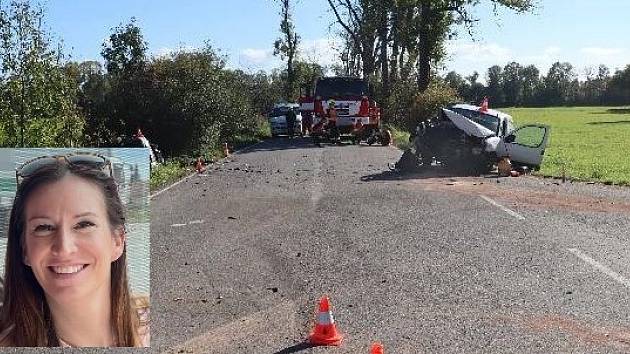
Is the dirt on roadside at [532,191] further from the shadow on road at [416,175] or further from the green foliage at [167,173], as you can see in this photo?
the green foliage at [167,173]

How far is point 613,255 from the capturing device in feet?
38.3

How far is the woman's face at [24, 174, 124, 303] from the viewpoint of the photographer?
507 cm

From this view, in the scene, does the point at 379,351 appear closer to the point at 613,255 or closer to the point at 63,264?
the point at 63,264

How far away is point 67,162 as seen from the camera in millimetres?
5207

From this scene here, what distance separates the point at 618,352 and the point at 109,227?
14.2 feet

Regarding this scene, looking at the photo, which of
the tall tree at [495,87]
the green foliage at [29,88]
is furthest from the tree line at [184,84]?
the tall tree at [495,87]

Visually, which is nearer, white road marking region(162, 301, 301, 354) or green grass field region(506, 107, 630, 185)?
white road marking region(162, 301, 301, 354)

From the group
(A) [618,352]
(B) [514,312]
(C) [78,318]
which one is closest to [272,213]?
(B) [514,312]

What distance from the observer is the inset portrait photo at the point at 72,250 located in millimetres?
5098

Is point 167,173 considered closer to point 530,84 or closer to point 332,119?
point 332,119

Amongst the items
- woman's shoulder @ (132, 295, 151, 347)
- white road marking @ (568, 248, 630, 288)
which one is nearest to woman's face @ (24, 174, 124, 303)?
woman's shoulder @ (132, 295, 151, 347)

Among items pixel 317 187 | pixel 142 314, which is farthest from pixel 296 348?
pixel 317 187

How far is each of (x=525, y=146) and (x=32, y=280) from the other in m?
19.4

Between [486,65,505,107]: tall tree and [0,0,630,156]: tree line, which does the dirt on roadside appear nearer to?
[0,0,630,156]: tree line
